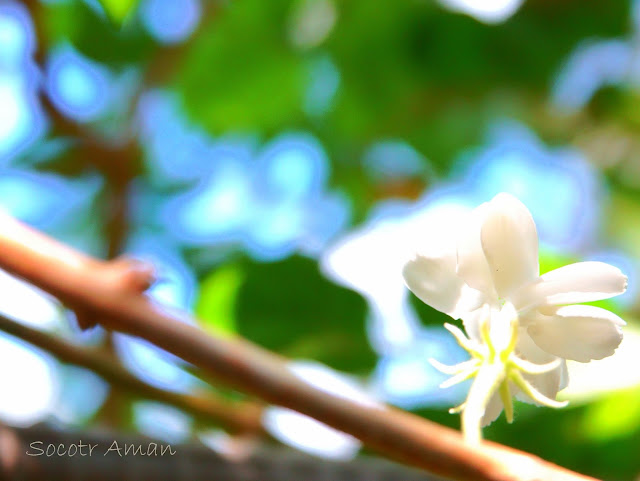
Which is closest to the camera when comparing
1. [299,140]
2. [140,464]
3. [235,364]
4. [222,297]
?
[235,364]

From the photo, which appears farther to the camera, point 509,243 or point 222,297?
point 222,297

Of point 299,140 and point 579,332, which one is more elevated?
point 299,140

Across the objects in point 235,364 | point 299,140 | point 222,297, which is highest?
point 299,140

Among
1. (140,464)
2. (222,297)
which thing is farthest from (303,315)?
(140,464)

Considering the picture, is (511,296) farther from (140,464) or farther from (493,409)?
(140,464)

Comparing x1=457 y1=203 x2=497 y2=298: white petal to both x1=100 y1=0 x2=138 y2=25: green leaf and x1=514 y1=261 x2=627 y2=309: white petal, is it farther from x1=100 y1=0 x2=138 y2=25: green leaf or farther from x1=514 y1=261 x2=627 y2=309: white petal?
x1=100 y1=0 x2=138 y2=25: green leaf

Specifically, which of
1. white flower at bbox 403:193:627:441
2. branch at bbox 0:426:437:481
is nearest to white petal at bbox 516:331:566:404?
white flower at bbox 403:193:627:441

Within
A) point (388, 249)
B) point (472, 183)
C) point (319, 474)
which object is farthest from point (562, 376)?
point (472, 183)
